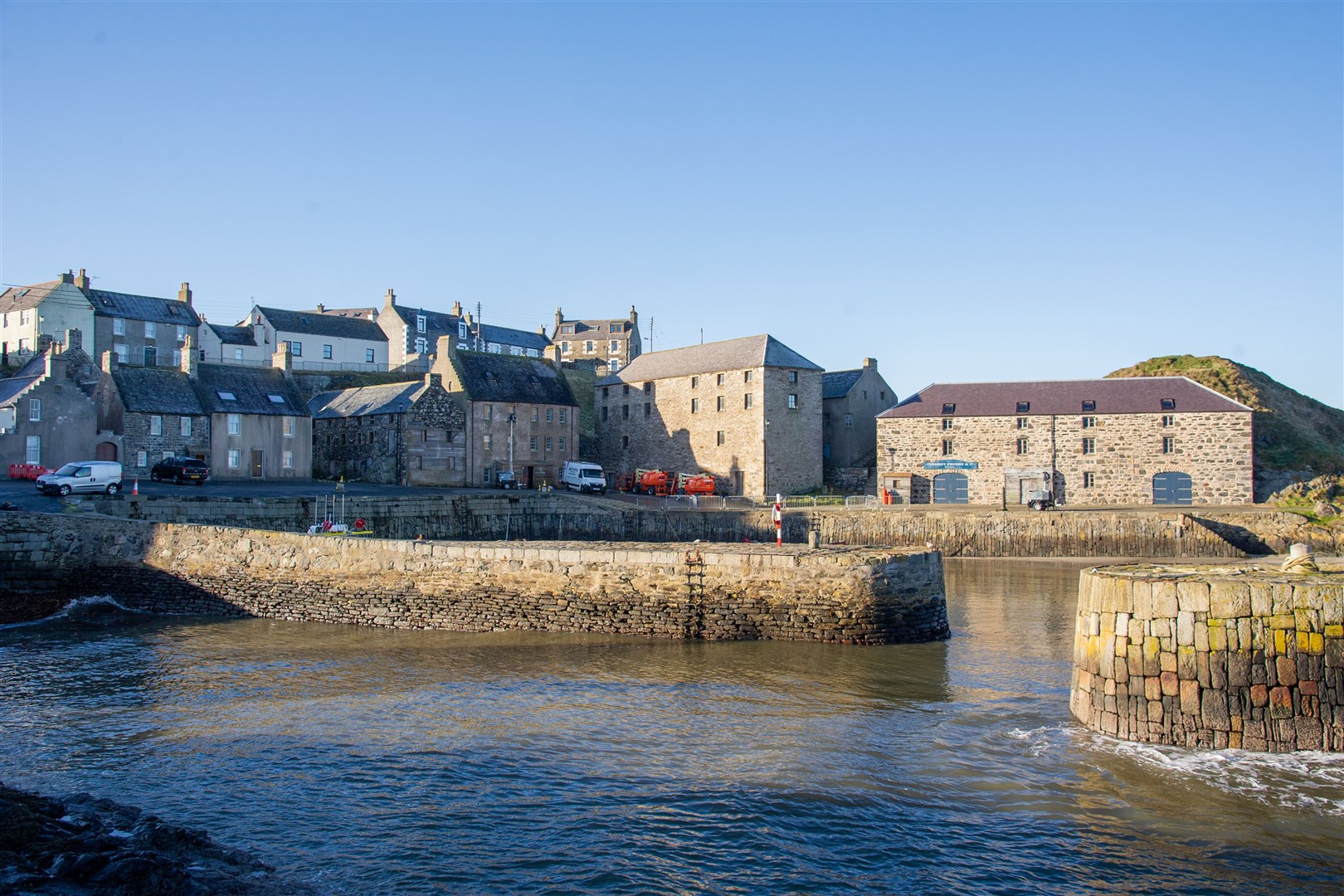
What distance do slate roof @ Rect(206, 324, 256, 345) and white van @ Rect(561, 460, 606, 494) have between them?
30857 millimetres

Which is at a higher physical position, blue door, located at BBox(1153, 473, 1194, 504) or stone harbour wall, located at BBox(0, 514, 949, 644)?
blue door, located at BBox(1153, 473, 1194, 504)

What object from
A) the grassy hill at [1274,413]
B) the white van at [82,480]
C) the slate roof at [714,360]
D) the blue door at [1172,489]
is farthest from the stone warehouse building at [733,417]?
Result: the white van at [82,480]

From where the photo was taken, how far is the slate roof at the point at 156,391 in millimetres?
45625

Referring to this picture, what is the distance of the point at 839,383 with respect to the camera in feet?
198

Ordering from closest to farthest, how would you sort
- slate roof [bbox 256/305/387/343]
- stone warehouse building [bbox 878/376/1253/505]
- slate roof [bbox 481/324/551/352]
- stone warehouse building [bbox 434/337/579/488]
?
stone warehouse building [bbox 878/376/1253/505] → stone warehouse building [bbox 434/337/579/488] → slate roof [bbox 256/305/387/343] → slate roof [bbox 481/324/551/352]

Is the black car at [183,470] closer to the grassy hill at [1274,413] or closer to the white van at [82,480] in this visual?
the white van at [82,480]

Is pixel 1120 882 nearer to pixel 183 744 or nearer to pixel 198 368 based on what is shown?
pixel 183 744

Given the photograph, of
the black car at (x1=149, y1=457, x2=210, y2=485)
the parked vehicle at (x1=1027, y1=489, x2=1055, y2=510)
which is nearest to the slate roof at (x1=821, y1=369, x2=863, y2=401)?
the parked vehicle at (x1=1027, y1=489, x2=1055, y2=510)

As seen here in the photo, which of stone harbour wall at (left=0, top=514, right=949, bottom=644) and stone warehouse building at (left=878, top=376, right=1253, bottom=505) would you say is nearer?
stone harbour wall at (left=0, top=514, right=949, bottom=644)

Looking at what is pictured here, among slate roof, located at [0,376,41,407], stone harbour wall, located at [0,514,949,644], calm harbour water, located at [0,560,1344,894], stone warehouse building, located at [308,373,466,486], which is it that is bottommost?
calm harbour water, located at [0,560,1344,894]

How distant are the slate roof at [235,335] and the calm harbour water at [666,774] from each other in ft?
180

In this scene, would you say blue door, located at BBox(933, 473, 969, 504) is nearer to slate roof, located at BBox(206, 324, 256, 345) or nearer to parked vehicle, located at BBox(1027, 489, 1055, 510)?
parked vehicle, located at BBox(1027, 489, 1055, 510)

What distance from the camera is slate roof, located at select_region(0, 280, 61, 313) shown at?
61.7 m

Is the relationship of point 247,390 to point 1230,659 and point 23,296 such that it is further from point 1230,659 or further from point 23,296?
point 1230,659
